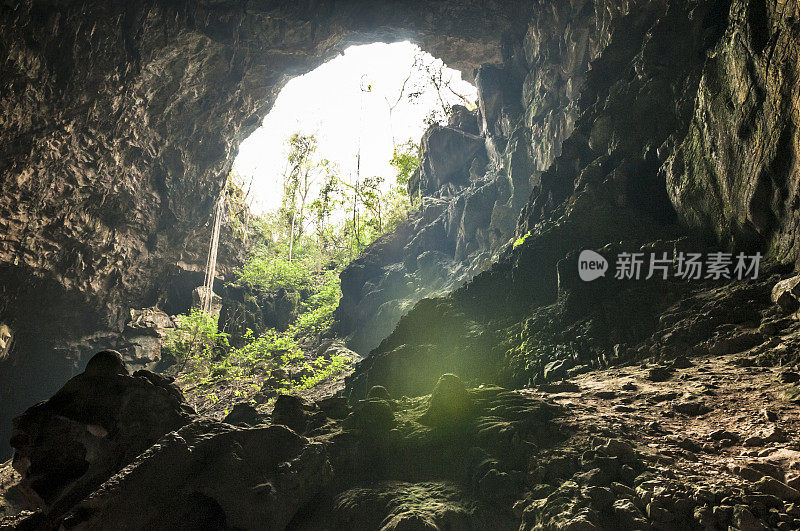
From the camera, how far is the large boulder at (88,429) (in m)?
4.55

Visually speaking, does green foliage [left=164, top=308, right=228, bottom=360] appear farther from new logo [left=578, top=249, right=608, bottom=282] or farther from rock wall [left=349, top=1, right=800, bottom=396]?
new logo [left=578, top=249, right=608, bottom=282]

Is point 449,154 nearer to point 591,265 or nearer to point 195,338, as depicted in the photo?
point 195,338

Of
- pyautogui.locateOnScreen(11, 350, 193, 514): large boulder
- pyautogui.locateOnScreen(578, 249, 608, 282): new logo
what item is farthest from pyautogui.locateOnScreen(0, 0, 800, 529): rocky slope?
pyautogui.locateOnScreen(578, 249, 608, 282): new logo

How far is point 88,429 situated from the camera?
482 centimetres

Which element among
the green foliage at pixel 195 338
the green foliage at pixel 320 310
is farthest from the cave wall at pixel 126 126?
the green foliage at pixel 320 310

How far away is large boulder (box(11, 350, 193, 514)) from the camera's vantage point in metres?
4.55

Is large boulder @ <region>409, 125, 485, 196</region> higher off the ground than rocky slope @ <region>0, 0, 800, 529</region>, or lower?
higher

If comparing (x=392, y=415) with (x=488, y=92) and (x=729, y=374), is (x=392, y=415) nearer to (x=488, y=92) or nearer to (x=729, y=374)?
(x=729, y=374)

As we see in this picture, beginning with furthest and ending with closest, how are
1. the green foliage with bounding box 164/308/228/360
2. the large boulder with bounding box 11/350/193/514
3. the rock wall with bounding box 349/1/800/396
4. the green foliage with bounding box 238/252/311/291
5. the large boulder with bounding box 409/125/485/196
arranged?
the large boulder with bounding box 409/125/485/196 → the green foliage with bounding box 238/252/311/291 → the green foliage with bounding box 164/308/228/360 → the rock wall with bounding box 349/1/800/396 → the large boulder with bounding box 11/350/193/514

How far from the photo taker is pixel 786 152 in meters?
5.63

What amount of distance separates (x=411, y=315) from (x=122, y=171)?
13.9 meters

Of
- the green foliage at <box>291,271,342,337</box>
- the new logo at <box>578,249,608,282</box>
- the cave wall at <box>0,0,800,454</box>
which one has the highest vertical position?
the cave wall at <box>0,0,800,454</box>

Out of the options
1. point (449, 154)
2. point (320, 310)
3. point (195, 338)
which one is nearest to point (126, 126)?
point (195, 338)

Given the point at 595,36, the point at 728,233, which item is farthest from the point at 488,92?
the point at 728,233
